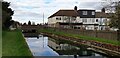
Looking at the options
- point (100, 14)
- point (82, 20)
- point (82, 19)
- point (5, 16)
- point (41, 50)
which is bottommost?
point (41, 50)

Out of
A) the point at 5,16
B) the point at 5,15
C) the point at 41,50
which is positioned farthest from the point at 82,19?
the point at 41,50

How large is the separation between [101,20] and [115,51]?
59.9m

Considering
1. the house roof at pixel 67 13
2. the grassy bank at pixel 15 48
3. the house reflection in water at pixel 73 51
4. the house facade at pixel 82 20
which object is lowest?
the house reflection in water at pixel 73 51

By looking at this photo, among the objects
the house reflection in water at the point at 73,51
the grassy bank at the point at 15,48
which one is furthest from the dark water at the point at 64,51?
the grassy bank at the point at 15,48

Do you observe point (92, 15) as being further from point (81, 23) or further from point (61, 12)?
point (61, 12)

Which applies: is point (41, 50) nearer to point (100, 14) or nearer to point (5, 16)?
point (5, 16)

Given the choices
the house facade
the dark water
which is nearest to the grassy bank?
the dark water

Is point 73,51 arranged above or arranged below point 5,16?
below

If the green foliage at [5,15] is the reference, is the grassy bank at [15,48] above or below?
below

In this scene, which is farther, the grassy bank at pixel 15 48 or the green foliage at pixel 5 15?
the green foliage at pixel 5 15

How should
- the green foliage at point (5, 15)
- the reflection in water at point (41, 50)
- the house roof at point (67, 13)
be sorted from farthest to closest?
the house roof at point (67, 13)
the green foliage at point (5, 15)
the reflection in water at point (41, 50)

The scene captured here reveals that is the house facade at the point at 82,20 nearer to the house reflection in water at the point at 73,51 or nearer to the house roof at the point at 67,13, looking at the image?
the house roof at the point at 67,13

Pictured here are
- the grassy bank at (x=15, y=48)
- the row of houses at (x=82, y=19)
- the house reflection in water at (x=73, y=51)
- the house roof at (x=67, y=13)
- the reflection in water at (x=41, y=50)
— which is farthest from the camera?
the house roof at (x=67, y=13)

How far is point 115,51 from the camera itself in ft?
84.5
